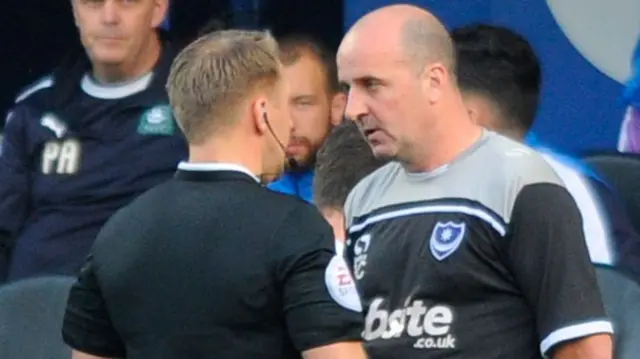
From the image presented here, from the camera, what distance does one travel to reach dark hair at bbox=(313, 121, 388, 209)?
3.09 metres

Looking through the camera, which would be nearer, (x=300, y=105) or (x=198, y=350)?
(x=198, y=350)

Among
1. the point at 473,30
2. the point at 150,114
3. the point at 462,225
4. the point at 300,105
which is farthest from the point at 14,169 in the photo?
the point at 462,225

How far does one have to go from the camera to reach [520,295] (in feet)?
8.24

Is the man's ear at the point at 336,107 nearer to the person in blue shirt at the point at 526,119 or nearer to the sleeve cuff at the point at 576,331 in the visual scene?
the person in blue shirt at the point at 526,119

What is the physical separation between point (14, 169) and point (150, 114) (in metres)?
0.40

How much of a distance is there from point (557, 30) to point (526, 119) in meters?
1.78

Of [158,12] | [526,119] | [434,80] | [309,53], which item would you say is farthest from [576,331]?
[158,12]

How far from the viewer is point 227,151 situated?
232 centimetres

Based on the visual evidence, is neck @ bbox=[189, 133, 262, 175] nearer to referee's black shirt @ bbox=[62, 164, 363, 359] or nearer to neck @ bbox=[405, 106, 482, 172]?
referee's black shirt @ bbox=[62, 164, 363, 359]

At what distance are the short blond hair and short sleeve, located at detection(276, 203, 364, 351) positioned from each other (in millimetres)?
210

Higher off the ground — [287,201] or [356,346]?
[287,201]

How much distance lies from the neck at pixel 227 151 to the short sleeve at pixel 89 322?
0.29 m

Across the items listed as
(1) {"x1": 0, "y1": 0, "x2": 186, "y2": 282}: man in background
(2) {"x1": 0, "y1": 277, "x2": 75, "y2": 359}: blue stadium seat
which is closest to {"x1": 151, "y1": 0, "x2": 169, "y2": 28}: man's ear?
(1) {"x1": 0, "y1": 0, "x2": 186, "y2": 282}: man in background

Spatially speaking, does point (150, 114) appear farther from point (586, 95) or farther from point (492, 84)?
point (586, 95)
